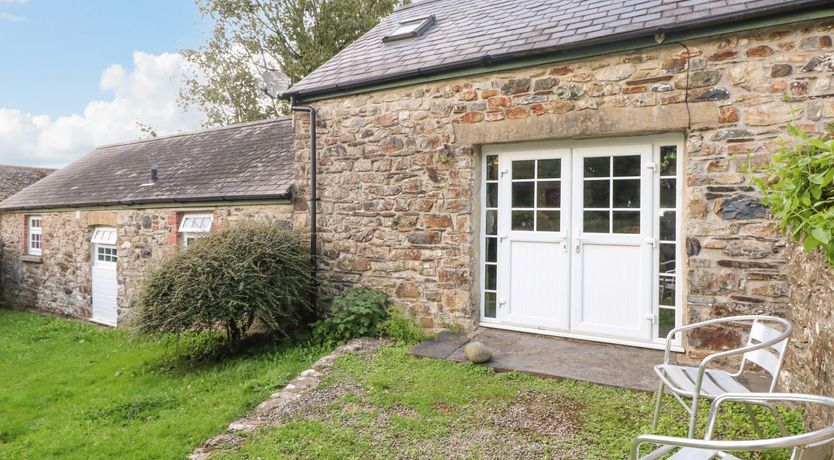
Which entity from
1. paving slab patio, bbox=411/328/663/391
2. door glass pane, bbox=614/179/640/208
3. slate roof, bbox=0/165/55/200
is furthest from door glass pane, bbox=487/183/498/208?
slate roof, bbox=0/165/55/200

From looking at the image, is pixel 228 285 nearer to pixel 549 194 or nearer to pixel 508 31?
pixel 549 194

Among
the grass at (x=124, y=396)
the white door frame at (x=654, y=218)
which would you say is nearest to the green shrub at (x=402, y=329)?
the grass at (x=124, y=396)

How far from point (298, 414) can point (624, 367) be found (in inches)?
116

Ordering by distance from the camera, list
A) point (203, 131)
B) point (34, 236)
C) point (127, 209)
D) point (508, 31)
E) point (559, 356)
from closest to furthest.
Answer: point (559, 356) < point (508, 31) < point (127, 209) < point (203, 131) < point (34, 236)

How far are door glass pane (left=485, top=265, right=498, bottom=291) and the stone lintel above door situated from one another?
5.02ft

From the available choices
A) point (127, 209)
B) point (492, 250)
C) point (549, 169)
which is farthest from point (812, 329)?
point (127, 209)

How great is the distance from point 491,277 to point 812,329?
3.27 m

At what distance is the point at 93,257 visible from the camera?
11.3m

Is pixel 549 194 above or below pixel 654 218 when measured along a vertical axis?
above

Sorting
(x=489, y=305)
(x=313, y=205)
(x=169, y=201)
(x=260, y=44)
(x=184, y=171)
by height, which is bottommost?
(x=489, y=305)

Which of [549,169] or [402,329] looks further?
[402,329]

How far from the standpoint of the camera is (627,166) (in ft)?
16.1

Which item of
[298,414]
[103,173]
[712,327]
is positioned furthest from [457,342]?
[103,173]

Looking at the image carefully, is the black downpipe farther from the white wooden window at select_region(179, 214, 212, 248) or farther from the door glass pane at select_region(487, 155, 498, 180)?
the white wooden window at select_region(179, 214, 212, 248)
